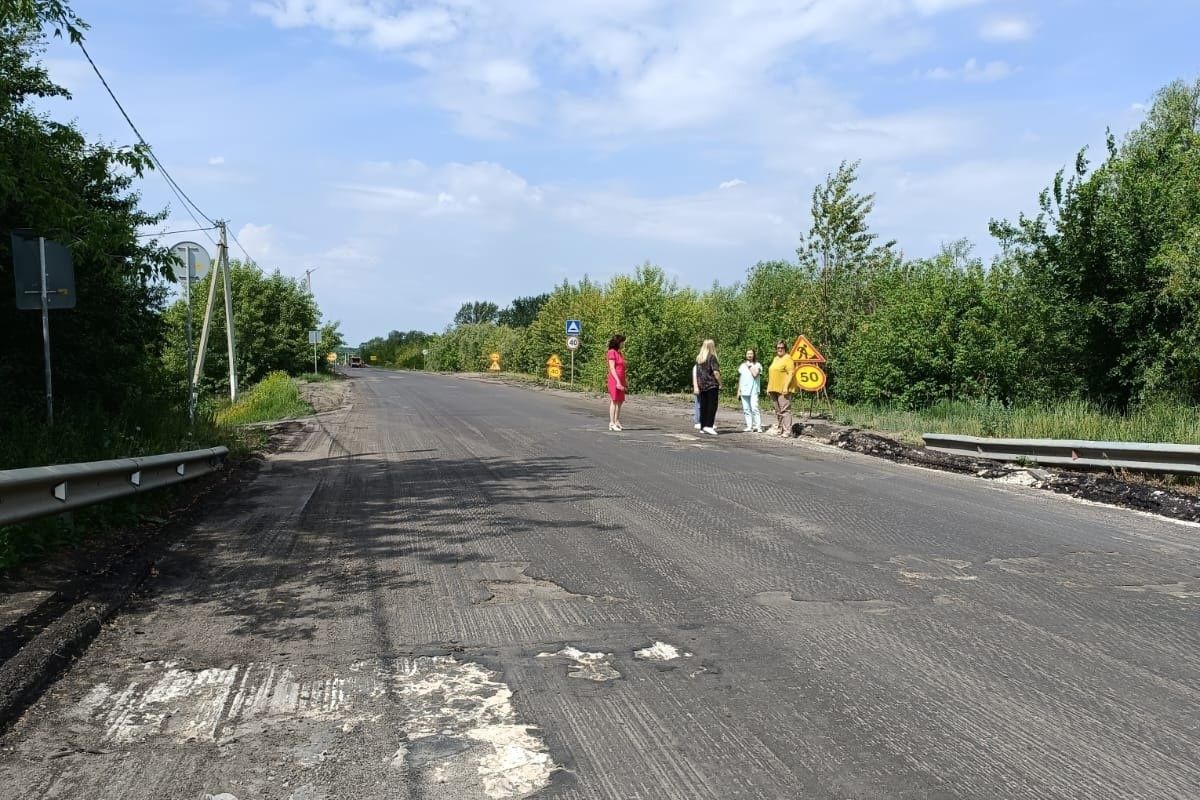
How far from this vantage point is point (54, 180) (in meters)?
8.51

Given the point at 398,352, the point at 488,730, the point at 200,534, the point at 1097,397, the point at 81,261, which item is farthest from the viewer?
the point at 398,352

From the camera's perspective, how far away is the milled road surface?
3293 millimetres

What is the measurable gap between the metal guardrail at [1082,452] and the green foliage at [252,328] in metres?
38.9

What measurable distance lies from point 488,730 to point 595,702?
1.74ft

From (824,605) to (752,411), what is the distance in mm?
13584

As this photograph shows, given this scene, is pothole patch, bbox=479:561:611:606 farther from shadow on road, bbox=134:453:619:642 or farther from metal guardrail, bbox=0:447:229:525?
metal guardrail, bbox=0:447:229:525

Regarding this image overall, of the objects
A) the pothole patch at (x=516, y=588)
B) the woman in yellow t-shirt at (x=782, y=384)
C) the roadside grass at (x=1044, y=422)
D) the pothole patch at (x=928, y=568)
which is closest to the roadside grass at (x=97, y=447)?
the pothole patch at (x=516, y=588)

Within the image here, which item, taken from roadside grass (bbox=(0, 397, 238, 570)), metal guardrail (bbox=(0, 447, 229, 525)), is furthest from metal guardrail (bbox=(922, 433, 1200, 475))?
roadside grass (bbox=(0, 397, 238, 570))

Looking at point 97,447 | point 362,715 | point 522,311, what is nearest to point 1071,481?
point 362,715

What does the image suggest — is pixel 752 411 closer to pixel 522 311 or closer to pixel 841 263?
pixel 841 263

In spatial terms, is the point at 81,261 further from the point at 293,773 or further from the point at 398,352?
the point at 398,352

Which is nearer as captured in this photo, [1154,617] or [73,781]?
[73,781]

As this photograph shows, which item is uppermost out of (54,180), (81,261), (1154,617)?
(54,180)

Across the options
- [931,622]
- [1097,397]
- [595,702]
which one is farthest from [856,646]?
[1097,397]
